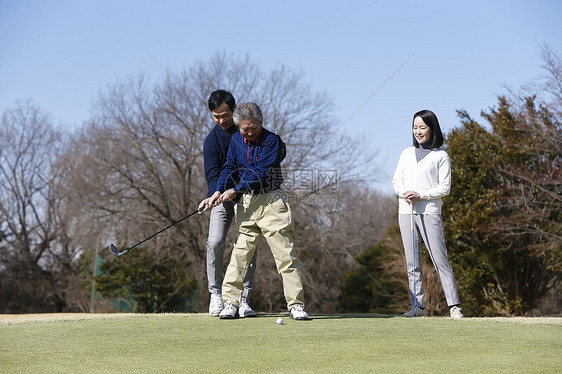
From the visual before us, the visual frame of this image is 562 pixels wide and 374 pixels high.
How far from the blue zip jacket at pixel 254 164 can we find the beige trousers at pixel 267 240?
0.13 metres

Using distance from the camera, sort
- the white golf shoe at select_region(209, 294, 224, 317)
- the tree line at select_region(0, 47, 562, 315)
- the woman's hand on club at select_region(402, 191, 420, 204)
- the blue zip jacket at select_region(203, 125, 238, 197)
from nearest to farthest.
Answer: the white golf shoe at select_region(209, 294, 224, 317)
the woman's hand on club at select_region(402, 191, 420, 204)
the blue zip jacket at select_region(203, 125, 238, 197)
the tree line at select_region(0, 47, 562, 315)

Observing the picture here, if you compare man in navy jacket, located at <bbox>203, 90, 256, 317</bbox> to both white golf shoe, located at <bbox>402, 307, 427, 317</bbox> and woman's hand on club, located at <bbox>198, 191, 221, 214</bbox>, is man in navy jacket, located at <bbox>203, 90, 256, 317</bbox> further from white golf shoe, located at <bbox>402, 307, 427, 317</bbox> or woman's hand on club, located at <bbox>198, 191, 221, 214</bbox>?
white golf shoe, located at <bbox>402, 307, 427, 317</bbox>

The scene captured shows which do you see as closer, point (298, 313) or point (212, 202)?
point (298, 313)

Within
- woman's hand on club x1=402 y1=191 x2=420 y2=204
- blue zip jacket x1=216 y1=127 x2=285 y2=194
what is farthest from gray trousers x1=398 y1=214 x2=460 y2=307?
blue zip jacket x1=216 y1=127 x2=285 y2=194

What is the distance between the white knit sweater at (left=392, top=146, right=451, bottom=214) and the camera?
5.24m

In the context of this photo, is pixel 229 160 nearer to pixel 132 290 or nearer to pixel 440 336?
pixel 440 336

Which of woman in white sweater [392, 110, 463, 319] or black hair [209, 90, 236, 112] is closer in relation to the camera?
woman in white sweater [392, 110, 463, 319]

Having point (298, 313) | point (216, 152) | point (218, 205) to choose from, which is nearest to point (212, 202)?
point (218, 205)

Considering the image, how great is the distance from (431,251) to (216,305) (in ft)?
6.62

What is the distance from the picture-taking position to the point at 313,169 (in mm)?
19125

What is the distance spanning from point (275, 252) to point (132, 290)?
49.0ft

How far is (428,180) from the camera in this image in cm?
530

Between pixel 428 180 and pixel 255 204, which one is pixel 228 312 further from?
pixel 428 180

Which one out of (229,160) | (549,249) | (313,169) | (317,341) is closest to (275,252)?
(229,160)
